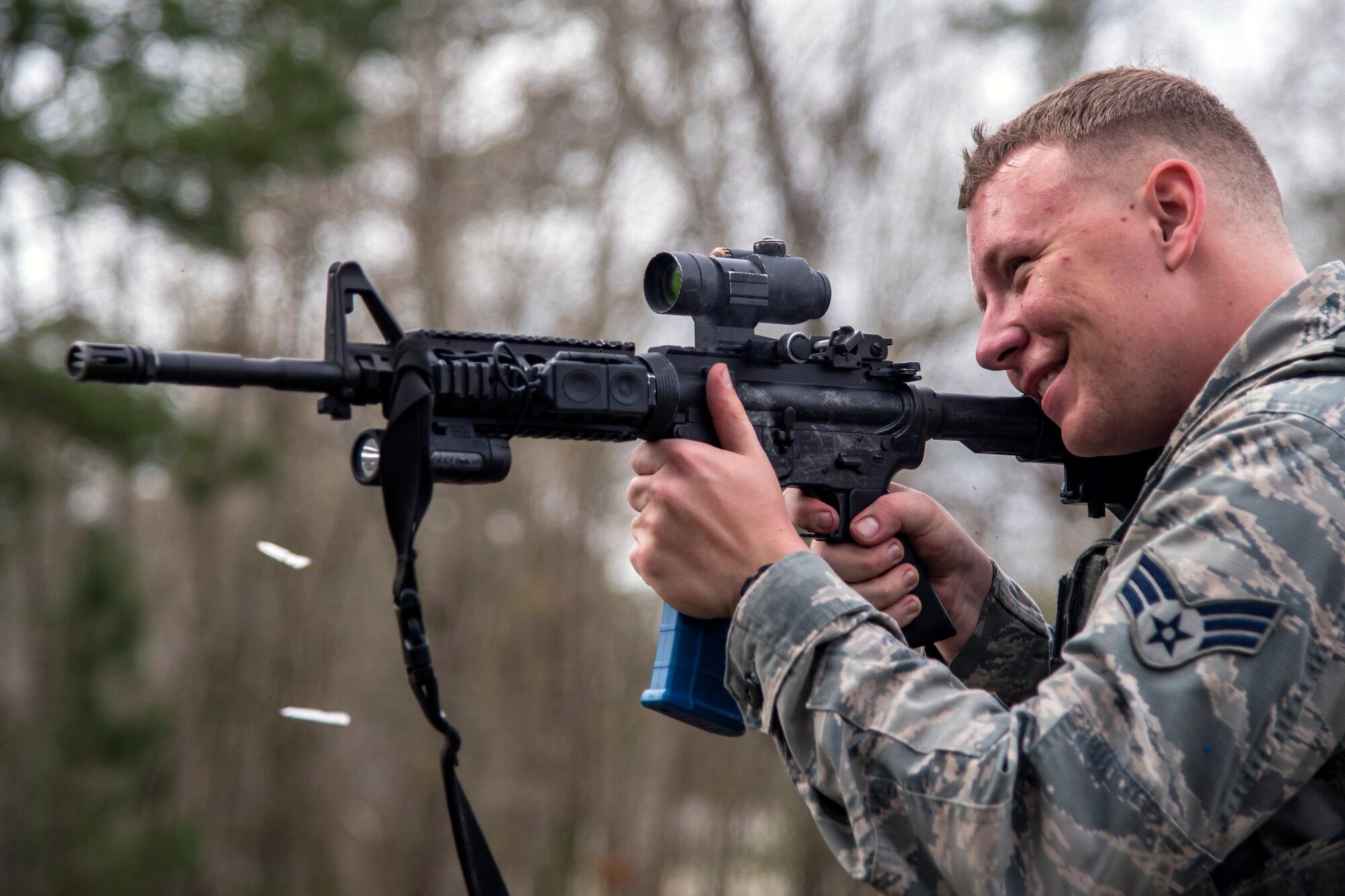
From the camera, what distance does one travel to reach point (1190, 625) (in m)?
1.74

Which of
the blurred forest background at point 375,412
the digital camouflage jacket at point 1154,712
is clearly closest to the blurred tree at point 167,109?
the blurred forest background at point 375,412

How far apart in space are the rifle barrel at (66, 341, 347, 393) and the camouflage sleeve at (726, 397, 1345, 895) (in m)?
1.19

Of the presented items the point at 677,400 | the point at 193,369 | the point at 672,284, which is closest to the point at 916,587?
the point at 677,400

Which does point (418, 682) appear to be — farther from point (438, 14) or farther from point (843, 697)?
point (438, 14)

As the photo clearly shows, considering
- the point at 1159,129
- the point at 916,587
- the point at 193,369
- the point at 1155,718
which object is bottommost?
the point at 1155,718

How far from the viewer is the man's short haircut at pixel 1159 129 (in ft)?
7.96

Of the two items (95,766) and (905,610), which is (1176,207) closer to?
(905,610)

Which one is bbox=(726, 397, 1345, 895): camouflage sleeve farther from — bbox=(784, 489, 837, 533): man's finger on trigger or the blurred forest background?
the blurred forest background

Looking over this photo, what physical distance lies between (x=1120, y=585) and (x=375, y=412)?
11769mm

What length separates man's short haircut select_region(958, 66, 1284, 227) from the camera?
2426mm

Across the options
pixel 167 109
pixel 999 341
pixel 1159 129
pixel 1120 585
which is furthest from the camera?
pixel 167 109

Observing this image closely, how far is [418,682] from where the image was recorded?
2271mm

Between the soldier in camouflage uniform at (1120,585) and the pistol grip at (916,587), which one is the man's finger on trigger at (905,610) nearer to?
the pistol grip at (916,587)

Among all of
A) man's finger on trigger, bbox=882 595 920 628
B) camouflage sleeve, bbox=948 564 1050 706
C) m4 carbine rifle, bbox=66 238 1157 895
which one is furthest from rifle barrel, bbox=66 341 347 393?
camouflage sleeve, bbox=948 564 1050 706
